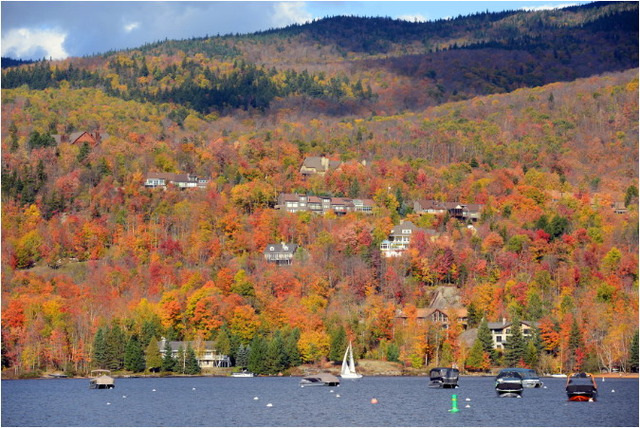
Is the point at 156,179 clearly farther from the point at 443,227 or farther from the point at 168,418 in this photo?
the point at 168,418

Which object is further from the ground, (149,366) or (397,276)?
(397,276)

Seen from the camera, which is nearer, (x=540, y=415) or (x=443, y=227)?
(x=540, y=415)

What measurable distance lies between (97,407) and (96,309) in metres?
55.9

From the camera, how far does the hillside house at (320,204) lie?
185875 millimetres

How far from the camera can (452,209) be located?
184375 mm

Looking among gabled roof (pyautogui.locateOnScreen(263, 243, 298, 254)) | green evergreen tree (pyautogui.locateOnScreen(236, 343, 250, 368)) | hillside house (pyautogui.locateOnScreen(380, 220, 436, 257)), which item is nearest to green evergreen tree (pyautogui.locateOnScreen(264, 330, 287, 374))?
green evergreen tree (pyautogui.locateOnScreen(236, 343, 250, 368))

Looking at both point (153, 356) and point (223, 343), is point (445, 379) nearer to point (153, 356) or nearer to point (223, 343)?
point (223, 343)

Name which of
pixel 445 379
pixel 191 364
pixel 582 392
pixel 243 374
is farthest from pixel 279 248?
pixel 582 392

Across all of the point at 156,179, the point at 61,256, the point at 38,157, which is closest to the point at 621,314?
the point at 61,256

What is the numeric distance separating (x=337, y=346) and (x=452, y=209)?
214 ft

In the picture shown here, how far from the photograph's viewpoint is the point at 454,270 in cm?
15188

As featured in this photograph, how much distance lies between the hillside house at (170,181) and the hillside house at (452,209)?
131ft

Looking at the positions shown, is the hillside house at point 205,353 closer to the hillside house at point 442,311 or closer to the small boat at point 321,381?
the hillside house at point 442,311

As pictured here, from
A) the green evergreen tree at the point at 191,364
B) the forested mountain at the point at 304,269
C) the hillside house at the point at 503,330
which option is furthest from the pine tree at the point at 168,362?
the hillside house at the point at 503,330
